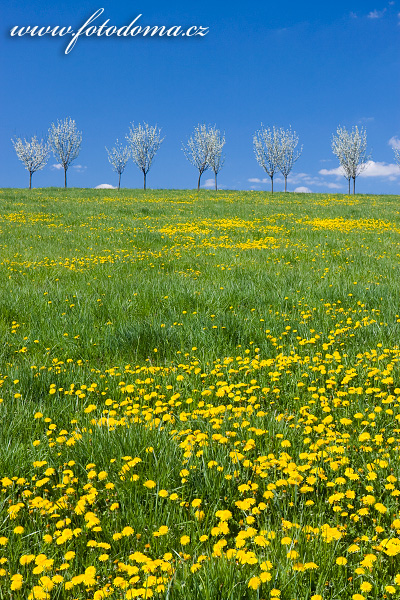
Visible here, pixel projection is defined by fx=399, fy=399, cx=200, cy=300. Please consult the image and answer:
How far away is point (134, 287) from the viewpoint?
654cm

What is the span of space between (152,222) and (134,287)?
349 inches

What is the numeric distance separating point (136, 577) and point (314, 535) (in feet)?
2.83

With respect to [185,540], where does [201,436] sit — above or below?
above

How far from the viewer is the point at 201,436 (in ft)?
8.61

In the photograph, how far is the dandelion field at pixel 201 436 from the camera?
70.0 inches

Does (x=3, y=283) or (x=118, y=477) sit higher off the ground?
(x=3, y=283)

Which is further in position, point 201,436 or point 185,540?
point 201,436

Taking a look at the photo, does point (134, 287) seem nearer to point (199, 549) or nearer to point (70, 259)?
point (70, 259)

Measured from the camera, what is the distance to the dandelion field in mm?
1778

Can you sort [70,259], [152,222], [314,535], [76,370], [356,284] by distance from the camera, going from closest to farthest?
1. [314,535]
2. [76,370]
3. [356,284]
4. [70,259]
5. [152,222]

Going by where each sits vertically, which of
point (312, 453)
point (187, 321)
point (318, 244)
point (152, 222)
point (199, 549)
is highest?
point (152, 222)

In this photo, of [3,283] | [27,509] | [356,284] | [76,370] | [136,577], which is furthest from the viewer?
[3,283]

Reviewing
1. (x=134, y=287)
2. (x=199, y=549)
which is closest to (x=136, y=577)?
(x=199, y=549)

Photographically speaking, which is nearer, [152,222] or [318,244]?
[318,244]
